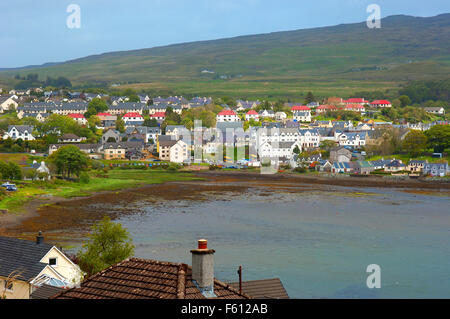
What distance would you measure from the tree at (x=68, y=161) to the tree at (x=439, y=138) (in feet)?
122

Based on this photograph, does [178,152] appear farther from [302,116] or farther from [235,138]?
[302,116]

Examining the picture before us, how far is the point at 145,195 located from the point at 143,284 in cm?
3760

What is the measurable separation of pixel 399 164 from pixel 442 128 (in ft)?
26.9

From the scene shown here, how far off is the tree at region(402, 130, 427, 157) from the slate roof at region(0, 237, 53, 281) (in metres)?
56.1

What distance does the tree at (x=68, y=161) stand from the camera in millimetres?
50250

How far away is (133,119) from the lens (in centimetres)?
9356

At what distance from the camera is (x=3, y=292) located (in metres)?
13.5

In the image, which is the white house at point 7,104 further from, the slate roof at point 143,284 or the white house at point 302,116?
the slate roof at point 143,284

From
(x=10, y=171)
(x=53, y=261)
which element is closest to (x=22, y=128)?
(x=10, y=171)

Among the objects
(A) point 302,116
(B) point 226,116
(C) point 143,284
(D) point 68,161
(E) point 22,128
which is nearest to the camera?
(C) point 143,284

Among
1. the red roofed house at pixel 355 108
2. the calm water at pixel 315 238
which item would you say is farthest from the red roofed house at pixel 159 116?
the calm water at pixel 315 238
